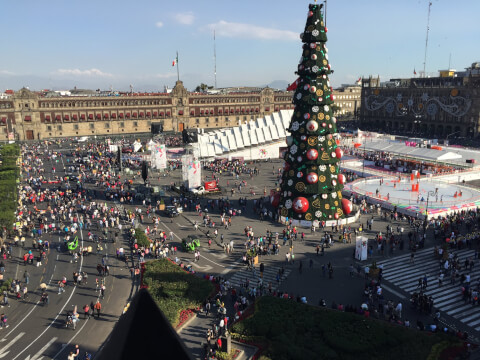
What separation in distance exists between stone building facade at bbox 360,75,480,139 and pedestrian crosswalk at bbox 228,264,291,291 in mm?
86406

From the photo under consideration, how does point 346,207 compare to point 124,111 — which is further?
point 124,111

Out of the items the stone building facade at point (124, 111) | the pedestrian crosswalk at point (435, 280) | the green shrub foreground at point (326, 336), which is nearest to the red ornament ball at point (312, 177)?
the pedestrian crosswalk at point (435, 280)

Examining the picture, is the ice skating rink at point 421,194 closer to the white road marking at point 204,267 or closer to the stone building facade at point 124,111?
the white road marking at point 204,267

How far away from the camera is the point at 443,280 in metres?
30.4

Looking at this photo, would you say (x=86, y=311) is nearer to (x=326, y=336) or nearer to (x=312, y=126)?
(x=326, y=336)

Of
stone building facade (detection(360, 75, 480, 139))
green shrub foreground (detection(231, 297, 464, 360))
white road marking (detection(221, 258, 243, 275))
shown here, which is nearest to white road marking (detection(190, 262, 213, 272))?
white road marking (detection(221, 258, 243, 275))

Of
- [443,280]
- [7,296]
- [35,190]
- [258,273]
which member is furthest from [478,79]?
[7,296]

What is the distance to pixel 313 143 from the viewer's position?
40.5m

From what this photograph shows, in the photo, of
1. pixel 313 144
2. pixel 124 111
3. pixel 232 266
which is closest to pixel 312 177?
pixel 313 144

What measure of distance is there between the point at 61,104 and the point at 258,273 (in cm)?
10230

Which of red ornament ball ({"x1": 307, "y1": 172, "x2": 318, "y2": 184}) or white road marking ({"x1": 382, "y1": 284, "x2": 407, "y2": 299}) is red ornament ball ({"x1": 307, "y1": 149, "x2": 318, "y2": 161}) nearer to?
red ornament ball ({"x1": 307, "y1": 172, "x2": 318, "y2": 184})

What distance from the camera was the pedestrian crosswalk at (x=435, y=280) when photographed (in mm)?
25875

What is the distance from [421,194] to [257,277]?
32012 millimetres

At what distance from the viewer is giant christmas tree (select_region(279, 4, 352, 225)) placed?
129 feet
